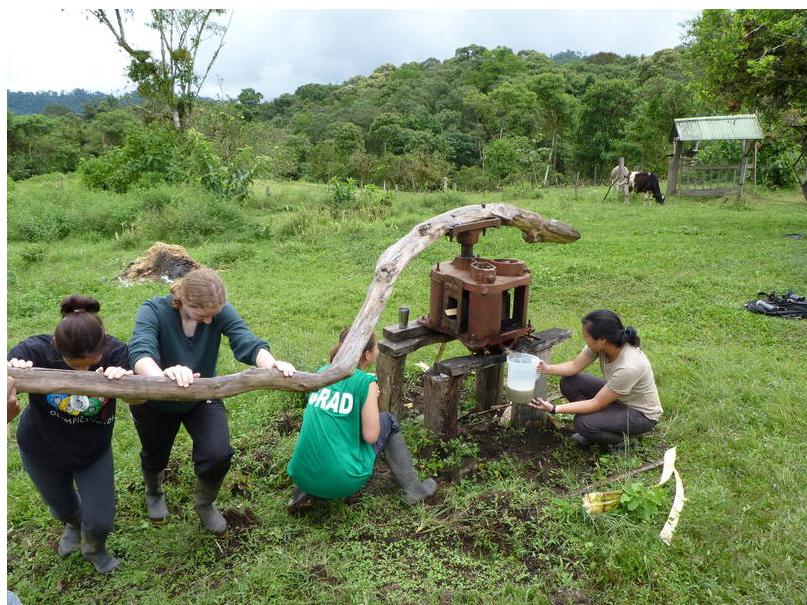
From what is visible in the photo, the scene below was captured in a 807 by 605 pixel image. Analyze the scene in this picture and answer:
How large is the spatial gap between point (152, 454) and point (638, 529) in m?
2.52

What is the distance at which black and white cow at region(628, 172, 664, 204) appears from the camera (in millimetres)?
14746

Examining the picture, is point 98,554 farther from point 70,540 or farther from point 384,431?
point 384,431

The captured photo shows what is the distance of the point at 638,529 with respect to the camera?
2934mm

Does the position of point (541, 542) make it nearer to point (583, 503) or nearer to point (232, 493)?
point (583, 503)

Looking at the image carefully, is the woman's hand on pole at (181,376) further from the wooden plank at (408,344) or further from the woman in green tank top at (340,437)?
the wooden plank at (408,344)

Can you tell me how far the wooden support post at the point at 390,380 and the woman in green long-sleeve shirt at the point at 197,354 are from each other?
45.6 inches

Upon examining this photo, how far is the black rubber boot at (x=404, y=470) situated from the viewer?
330 centimetres

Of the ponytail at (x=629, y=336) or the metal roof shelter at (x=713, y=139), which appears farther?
the metal roof shelter at (x=713, y=139)

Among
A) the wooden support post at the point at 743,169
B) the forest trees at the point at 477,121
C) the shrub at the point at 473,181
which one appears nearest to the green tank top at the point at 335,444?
the forest trees at the point at 477,121

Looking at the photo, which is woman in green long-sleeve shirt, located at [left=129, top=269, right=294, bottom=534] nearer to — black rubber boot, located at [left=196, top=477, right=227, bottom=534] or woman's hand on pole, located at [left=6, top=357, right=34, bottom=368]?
black rubber boot, located at [left=196, top=477, right=227, bottom=534]

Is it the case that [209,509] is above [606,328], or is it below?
below

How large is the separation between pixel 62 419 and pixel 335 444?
1263 millimetres

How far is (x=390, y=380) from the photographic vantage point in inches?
158

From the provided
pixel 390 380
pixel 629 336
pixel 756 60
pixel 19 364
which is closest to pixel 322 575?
→ pixel 390 380
